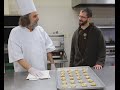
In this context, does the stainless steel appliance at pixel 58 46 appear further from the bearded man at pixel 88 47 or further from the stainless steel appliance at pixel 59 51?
the bearded man at pixel 88 47

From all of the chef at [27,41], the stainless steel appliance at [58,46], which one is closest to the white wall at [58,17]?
the stainless steel appliance at [58,46]

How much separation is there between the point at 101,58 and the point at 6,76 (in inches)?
35.4

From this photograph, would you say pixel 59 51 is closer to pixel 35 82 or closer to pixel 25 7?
pixel 25 7

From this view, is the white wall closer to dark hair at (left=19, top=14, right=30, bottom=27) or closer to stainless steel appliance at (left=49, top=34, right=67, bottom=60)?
stainless steel appliance at (left=49, top=34, right=67, bottom=60)

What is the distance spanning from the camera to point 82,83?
3.70 ft

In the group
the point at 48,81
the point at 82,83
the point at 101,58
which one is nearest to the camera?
the point at 82,83

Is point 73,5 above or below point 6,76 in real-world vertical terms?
above

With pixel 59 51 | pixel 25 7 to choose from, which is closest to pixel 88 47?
pixel 25 7

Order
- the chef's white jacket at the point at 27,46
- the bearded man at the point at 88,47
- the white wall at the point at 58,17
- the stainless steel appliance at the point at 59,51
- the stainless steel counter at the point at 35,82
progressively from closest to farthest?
1. the stainless steel counter at the point at 35,82
2. the chef's white jacket at the point at 27,46
3. the bearded man at the point at 88,47
4. the stainless steel appliance at the point at 59,51
5. the white wall at the point at 58,17

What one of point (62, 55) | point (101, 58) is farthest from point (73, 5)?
point (101, 58)

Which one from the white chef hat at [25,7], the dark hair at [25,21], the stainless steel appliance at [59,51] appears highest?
the white chef hat at [25,7]

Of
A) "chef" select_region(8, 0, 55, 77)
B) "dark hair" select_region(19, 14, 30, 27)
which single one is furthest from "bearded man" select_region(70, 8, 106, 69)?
"dark hair" select_region(19, 14, 30, 27)

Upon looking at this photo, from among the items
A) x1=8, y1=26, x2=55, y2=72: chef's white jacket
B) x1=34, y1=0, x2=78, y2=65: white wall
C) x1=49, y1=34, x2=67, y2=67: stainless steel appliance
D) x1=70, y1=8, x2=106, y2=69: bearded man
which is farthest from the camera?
x1=34, y1=0, x2=78, y2=65: white wall
